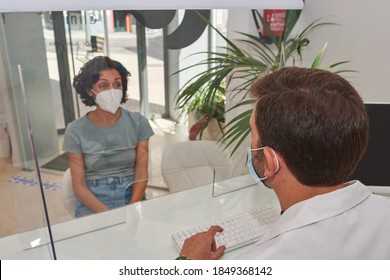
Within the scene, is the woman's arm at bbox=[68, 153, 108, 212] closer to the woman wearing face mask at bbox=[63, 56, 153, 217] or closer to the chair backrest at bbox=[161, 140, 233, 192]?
the woman wearing face mask at bbox=[63, 56, 153, 217]

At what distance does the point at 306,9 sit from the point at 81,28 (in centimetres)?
154

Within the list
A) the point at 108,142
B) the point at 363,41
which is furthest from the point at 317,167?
the point at 363,41

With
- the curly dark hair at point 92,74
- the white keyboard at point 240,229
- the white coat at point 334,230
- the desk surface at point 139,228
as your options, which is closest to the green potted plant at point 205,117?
the curly dark hair at point 92,74

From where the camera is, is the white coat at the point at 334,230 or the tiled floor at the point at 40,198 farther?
the tiled floor at the point at 40,198

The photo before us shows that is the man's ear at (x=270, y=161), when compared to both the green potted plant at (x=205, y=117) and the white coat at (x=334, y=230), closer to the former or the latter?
the white coat at (x=334, y=230)

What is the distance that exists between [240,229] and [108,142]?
82 cm

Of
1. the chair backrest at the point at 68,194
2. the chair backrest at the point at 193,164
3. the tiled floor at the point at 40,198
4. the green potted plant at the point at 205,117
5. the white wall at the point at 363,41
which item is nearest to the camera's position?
the tiled floor at the point at 40,198

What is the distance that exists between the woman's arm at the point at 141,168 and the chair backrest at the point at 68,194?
279 mm

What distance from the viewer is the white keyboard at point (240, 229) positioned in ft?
4.25

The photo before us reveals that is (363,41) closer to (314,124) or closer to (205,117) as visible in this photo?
(205,117)

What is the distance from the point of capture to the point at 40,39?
6.88 feet

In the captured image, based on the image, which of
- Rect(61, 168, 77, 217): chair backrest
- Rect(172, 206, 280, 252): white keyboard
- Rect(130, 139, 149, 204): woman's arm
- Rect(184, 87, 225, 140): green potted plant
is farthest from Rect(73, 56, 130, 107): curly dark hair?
Rect(184, 87, 225, 140): green potted plant

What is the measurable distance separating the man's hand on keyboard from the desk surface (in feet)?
0.18

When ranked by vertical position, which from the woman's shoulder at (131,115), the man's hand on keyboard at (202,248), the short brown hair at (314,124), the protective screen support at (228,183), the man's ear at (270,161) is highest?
the short brown hair at (314,124)
